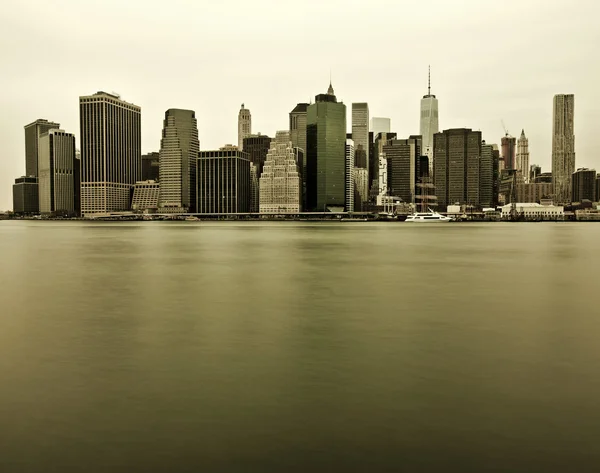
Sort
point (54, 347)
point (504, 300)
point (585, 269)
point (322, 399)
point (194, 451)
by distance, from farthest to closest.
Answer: point (585, 269), point (504, 300), point (54, 347), point (322, 399), point (194, 451)

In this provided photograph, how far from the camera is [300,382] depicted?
1639 centimetres

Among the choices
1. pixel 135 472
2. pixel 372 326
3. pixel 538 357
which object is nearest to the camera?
pixel 135 472

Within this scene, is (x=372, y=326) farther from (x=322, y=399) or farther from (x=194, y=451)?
(x=194, y=451)

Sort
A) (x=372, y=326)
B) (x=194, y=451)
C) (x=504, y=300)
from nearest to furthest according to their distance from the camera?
1. (x=194, y=451)
2. (x=372, y=326)
3. (x=504, y=300)

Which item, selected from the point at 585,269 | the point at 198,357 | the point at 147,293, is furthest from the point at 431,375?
the point at 585,269

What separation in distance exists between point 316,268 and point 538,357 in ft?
119

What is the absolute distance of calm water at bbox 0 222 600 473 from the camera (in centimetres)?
1141

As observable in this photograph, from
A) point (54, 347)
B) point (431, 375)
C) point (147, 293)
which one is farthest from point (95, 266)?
A: point (431, 375)

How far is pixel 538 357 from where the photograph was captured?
1942 centimetres

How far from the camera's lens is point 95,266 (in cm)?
5719

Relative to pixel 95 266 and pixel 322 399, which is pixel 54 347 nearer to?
pixel 322 399

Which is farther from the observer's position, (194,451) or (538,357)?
(538,357)

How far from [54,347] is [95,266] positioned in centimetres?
3793

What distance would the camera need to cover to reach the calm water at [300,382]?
11.4 m
